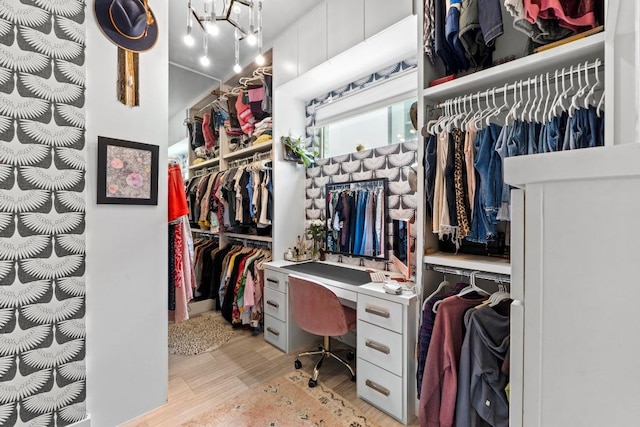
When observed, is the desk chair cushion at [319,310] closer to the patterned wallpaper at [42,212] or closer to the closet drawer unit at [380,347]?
the closet drawer unit at [380,347]

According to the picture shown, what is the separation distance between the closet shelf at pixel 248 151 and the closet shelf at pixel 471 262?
1951mm

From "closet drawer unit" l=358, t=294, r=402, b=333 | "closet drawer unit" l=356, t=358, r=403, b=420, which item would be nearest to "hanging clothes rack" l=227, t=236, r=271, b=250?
"closet drawer unit" l=358, t=294, r=402, b=333

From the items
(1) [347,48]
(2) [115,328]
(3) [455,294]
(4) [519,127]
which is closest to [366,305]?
(3) [455,294]

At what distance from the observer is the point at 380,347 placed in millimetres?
1869

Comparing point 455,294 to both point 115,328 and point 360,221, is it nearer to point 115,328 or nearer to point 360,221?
point 360,221

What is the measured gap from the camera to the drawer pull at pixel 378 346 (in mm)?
1835

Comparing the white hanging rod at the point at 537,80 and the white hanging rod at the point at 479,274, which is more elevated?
the white hanging rod at the point at 537,80

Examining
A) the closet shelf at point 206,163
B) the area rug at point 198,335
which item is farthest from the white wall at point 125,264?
the closet shelf at point 206,163

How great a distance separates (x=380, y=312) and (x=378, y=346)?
0.72 feet

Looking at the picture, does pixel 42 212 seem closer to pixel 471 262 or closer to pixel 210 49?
pixel 471 262

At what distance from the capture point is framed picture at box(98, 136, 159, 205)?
5.50 feet

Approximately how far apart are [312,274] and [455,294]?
3.55ft

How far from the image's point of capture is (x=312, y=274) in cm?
239

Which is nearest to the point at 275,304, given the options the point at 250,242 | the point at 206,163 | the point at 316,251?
the point at 316,251
